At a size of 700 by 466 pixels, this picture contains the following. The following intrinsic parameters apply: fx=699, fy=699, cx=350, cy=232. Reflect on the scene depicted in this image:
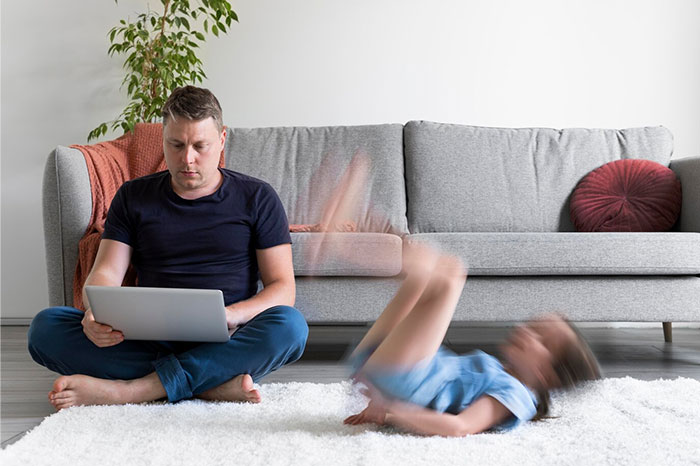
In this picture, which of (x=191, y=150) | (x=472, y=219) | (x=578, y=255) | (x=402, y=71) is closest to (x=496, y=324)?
(x=472, y=219)

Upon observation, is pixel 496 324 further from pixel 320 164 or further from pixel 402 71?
pixel 402 71

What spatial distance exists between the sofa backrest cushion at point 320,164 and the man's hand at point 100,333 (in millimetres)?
1220

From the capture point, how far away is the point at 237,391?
175cm

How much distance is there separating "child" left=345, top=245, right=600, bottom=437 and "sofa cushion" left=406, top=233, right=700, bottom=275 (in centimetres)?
77

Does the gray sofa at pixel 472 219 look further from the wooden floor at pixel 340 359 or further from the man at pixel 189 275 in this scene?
the man at pixel 189 275

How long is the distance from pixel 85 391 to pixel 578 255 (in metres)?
1.54

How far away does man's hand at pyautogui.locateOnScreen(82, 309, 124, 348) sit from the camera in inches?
65.9

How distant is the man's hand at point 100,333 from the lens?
1674mm

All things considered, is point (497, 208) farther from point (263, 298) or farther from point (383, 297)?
point (263, 298)

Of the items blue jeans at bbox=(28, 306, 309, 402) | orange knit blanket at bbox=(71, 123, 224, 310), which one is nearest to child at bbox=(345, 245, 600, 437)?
blue jeans at bbox=(28, 306, 309, 402)

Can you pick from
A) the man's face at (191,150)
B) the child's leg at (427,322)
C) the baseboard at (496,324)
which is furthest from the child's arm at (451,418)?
the baseboard at (496,324)

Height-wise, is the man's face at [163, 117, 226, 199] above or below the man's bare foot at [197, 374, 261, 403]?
above

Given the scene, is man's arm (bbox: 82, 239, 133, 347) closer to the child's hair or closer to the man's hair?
the man's hair

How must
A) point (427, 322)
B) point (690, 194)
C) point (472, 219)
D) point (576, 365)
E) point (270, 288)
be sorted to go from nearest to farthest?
point (427, 322), point (576, 365), point (270, 288), point (690, 194), point (472, 219)
